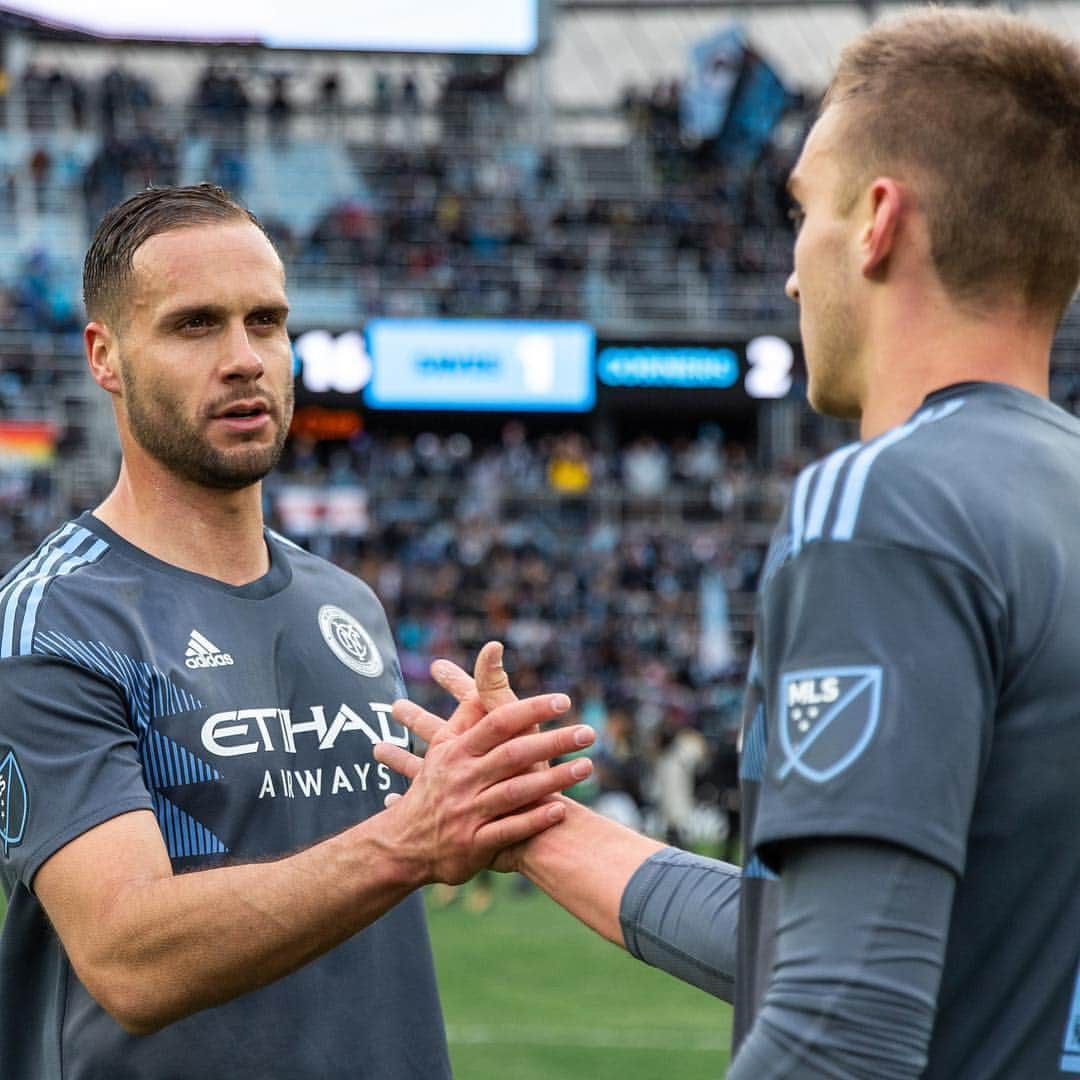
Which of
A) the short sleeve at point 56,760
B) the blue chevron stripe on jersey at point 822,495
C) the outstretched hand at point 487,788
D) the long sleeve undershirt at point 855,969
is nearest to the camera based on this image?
the long sleeve undershirt at point 855,969

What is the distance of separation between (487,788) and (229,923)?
1.33ft

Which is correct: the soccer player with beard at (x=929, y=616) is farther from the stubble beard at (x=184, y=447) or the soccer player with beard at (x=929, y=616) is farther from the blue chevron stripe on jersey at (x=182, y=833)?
the stubble beard at (x=184, y=447)

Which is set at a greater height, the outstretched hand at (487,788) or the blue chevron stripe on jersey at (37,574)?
the blue chevron stripe on jersey at (37,574)

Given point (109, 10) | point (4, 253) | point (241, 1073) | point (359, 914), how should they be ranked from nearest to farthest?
point (359, 914) → point (241, 1073) → point (4, 253) → point (109, 10)

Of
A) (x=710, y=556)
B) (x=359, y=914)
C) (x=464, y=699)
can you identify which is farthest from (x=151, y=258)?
(x=710, y=556)

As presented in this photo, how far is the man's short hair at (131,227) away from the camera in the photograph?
3.03m

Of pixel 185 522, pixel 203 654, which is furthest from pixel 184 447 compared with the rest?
pixel 203 654

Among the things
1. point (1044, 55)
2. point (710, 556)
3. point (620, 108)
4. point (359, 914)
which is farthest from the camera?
point (620, 108)

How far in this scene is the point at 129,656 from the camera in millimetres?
2793

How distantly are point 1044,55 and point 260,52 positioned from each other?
1203 inches

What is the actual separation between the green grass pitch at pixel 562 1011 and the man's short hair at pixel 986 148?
782 centimetres

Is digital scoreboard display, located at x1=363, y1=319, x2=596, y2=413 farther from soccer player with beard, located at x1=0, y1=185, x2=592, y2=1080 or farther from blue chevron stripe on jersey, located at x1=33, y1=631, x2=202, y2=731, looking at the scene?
blue chevron stripe on jersey, located at x1=33, y1=631, x2=202, y2=731

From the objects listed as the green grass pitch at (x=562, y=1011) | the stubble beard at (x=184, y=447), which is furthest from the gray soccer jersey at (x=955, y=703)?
the green grass pitch at (x=562, y=1011)

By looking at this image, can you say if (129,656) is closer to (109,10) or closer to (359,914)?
(359,914)
